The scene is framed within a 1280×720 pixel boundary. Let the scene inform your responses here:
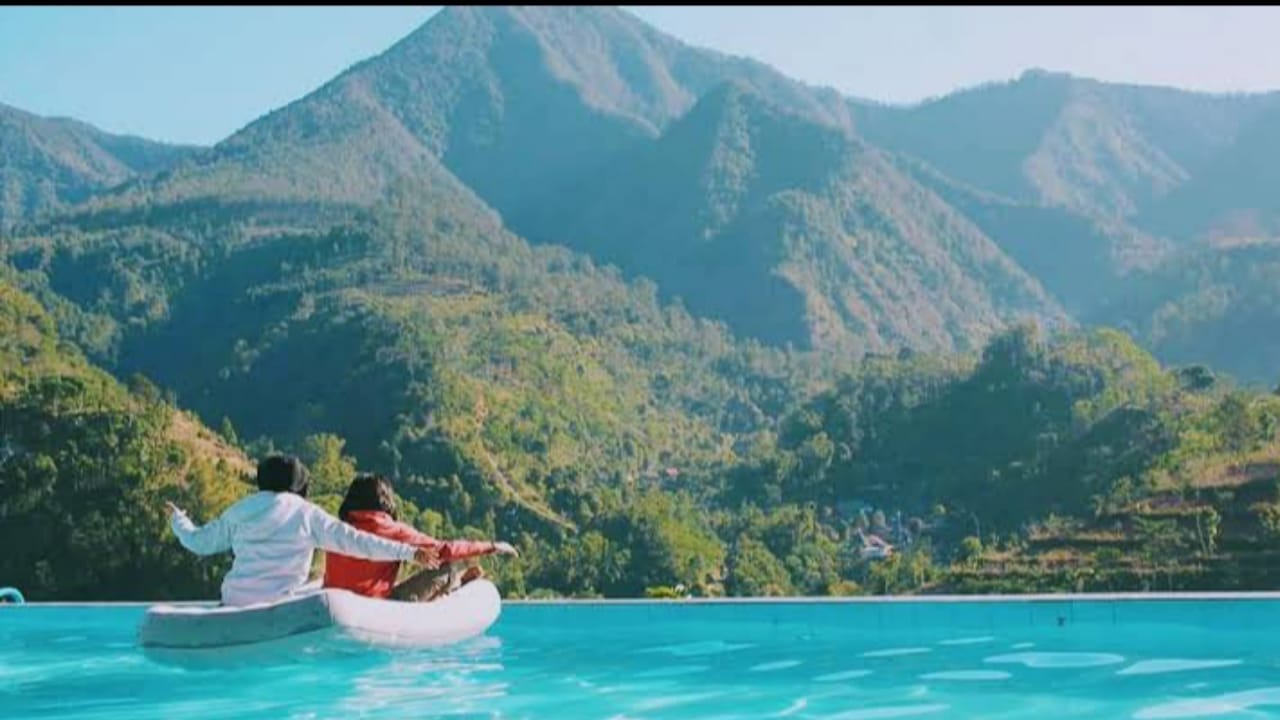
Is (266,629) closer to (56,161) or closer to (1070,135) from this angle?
(56,161)

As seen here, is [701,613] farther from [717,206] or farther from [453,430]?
[717,206]

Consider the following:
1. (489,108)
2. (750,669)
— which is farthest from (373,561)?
(489,108)

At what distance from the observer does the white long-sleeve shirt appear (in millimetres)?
5781

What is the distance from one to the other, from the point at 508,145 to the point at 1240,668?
490 ft

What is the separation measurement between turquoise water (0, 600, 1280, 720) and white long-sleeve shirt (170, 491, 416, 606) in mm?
416

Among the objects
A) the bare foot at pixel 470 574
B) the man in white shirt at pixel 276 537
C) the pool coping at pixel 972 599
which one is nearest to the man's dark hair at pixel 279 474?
the man in white shirt at pixel 276 537

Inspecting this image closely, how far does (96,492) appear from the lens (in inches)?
815

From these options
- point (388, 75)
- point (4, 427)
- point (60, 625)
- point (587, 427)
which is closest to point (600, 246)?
point (388, 75)

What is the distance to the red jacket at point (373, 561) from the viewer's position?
20.5 ft

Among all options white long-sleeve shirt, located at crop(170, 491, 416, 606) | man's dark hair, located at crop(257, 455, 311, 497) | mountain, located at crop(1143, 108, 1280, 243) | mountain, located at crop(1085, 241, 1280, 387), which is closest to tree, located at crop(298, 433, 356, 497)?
white long-sleeve shirt, located at crop(170, 491, 416, 606)

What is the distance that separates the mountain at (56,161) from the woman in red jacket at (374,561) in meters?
126

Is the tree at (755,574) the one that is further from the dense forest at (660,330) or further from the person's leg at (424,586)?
the person's leg at (424,586)

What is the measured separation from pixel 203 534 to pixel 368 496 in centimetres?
74

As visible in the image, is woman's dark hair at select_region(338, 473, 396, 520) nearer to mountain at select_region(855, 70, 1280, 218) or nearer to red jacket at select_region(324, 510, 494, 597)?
red jacket at select_region(324, 510, 494, 597)
